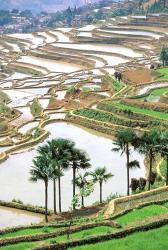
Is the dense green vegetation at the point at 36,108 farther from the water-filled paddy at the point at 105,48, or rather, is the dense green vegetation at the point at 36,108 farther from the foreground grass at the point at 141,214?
the water-filled paddy at the point at 105,48

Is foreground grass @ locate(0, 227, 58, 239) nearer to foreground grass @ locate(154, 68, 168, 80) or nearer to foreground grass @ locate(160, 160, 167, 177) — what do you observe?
foreground grass @ locate(160, 160, 167, 177)

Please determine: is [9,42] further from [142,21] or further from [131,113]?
[131,113]

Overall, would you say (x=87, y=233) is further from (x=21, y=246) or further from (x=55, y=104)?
(x=55, y=104)

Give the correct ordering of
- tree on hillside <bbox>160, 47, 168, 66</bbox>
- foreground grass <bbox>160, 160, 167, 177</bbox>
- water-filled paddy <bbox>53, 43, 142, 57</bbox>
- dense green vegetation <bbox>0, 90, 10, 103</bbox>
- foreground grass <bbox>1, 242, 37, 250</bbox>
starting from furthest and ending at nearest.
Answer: water-filled paddy <bbox>53, 43, 142, 57</bbox> < tree on hillside <bbox>160, 47, 168, 66</bbox> < dense green vegetation <bbox>0, 90, 10, 103</bbox> < foreground grass <bbox>160, 160, 167, 177</bbox> < foreground grass <bbox>1, 242, 37, 250</bbox>

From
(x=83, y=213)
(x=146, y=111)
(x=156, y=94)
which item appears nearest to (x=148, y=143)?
(x=83, y=213)

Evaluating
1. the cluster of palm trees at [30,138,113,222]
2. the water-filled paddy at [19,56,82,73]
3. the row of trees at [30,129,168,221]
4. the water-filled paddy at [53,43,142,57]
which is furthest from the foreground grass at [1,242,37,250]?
the water-filled paddy at [53,43,142,57]

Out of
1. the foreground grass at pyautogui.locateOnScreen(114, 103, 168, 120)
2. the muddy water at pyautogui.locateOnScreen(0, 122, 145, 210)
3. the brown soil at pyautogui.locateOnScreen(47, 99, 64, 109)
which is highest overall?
the foreground grass at pyautogui.locateOnScreen(114, 103, 168, 120)

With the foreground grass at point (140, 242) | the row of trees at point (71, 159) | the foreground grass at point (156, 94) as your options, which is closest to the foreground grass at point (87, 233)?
the foreground grass at point (140, 242)
